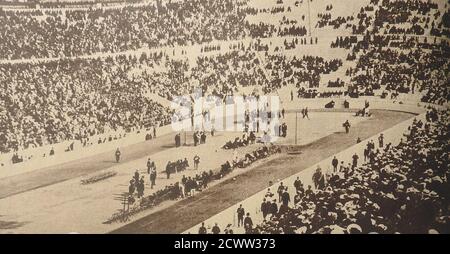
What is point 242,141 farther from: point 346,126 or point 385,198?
point 385,198

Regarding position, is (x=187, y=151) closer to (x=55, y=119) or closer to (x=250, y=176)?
(x=250, y=176)

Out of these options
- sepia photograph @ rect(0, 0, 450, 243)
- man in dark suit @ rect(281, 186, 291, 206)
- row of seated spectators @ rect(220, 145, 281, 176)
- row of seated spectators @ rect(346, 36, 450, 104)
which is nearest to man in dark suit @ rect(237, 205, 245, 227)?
sepia photograph @ rect(0, 0, 450, 243)

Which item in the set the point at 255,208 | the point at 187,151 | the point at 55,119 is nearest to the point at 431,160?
the point at 255,208

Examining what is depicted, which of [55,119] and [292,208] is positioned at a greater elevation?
[55,119]

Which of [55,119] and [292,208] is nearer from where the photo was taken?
[292,208]

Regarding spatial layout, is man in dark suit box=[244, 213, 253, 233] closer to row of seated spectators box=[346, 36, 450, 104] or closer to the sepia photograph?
the sepia photograph

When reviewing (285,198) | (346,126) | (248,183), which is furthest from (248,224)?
(346,126)
